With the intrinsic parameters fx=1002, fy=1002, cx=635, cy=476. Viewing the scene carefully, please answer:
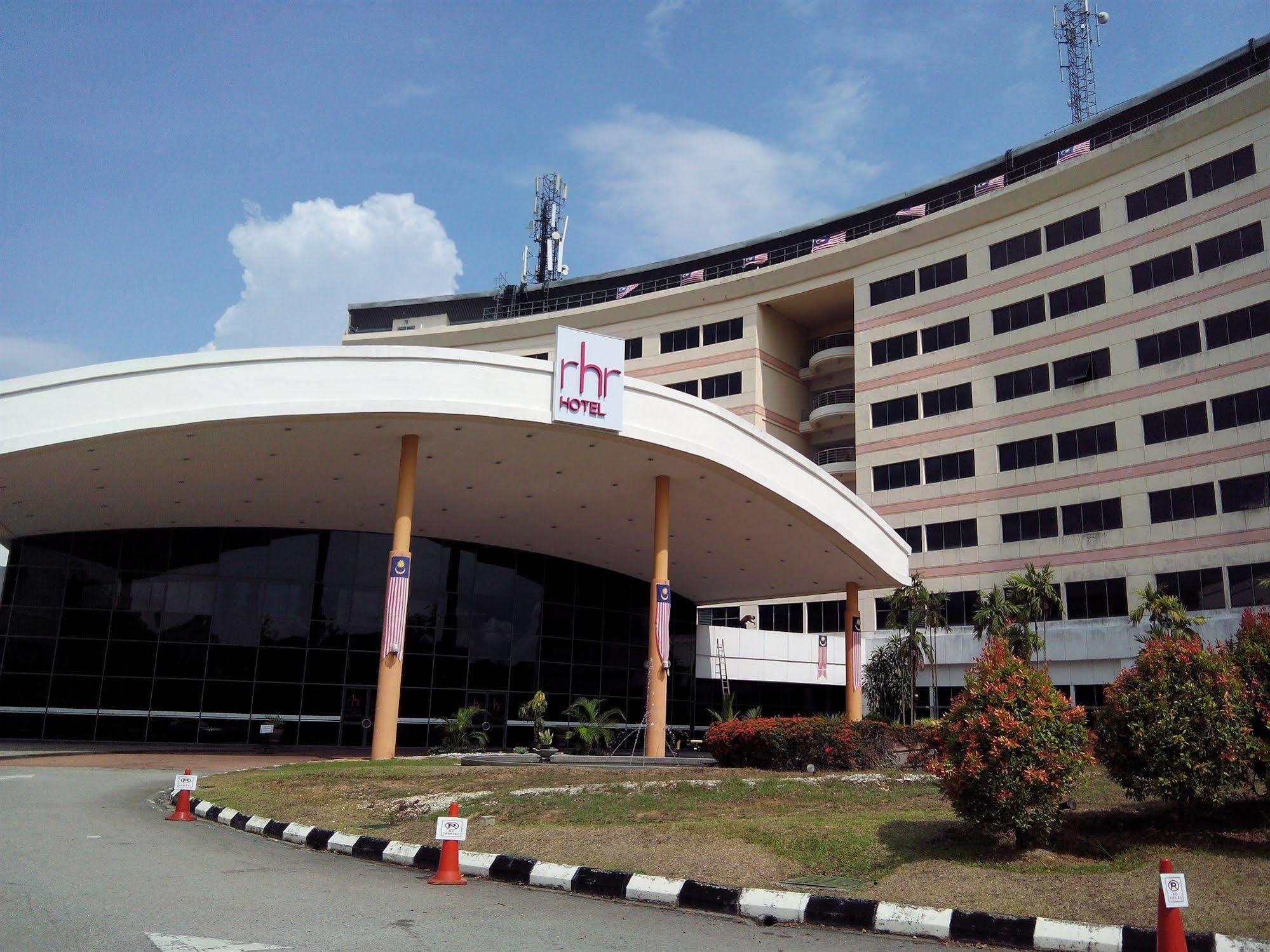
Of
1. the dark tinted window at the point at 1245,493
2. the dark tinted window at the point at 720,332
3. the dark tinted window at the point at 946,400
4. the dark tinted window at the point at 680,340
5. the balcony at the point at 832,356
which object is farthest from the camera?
the dark tinted window at the point at 680,340

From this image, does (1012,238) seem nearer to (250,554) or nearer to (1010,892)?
(250,554)

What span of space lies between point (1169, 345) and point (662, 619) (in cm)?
2839

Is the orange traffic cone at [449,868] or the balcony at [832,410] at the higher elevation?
the balcony at [832,410]

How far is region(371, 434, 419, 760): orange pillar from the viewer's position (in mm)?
25406

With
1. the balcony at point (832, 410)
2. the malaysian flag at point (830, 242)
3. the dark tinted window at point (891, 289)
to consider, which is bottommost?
the balcony at point (832, 410)

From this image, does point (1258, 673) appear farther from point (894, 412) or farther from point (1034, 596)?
point (894, 412)

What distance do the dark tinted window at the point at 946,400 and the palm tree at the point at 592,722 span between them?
23.0 metres

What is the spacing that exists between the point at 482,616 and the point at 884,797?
24.5m

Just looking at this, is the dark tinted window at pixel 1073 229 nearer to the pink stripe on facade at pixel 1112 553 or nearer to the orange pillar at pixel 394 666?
the pink stripe on facade at pixel 1112 553

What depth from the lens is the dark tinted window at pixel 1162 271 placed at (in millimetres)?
43125

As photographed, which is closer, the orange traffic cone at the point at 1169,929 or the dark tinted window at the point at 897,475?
the orange traffic cone at the point at 1169,929

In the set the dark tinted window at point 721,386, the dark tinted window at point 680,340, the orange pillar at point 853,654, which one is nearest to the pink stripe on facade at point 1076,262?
the dark tinted window at point 721,386

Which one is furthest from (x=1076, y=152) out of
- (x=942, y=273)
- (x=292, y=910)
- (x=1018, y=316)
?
(x=292, y=910)

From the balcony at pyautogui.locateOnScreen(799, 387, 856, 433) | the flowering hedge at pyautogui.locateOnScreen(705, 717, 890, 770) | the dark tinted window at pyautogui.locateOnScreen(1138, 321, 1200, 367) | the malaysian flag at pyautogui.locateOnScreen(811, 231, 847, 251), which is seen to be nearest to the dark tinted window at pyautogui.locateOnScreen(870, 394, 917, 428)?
the balcony at pyautogui.locateOnScreen(799, 387, 856, 433)
